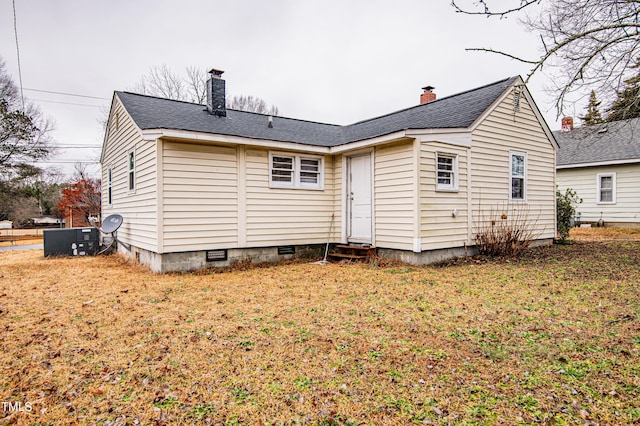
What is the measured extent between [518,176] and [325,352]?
8.88 m

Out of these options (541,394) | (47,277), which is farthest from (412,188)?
(47,277)

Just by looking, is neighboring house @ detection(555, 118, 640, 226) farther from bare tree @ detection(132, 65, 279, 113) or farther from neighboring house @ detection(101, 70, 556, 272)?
bare tree @ detection(132, 65, 279, 113)

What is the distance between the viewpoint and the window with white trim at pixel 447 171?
8.20 meters

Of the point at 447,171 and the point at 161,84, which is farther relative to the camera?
the point at 161,84

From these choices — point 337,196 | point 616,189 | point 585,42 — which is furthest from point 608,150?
point 337,196

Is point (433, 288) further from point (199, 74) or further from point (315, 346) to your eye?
point (199, 74)

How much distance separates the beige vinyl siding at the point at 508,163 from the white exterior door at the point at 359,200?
2595 millimetres

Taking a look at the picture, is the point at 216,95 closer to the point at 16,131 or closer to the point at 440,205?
the point at 440,205

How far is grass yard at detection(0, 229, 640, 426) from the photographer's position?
2.40 m

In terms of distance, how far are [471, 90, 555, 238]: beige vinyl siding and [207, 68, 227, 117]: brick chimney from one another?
6.74 m

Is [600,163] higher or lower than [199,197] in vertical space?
higher

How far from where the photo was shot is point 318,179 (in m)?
9.61

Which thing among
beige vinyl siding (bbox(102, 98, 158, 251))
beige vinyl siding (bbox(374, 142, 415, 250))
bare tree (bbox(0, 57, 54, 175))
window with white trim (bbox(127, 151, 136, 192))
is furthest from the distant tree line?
beige vinyl siding (bbox(374, 142, 415, 250))

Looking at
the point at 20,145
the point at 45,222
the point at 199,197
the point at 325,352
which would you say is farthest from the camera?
the point at 45,222
